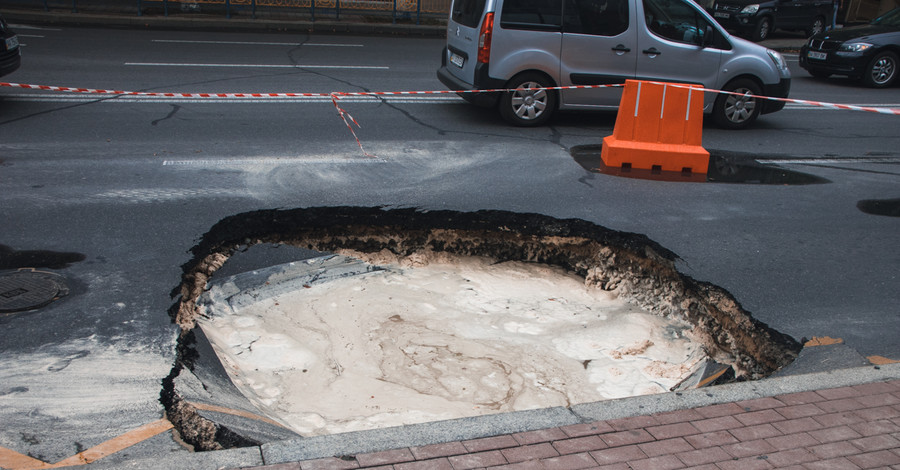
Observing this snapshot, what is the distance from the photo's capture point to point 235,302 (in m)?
5.33

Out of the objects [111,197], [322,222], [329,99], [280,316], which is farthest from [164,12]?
[280,316]

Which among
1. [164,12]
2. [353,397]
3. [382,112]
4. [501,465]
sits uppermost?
[164,12]

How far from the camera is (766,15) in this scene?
69.2 ft

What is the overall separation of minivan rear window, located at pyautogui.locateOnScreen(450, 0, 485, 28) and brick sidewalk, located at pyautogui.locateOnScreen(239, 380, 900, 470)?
750 cm

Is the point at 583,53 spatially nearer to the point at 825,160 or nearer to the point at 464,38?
the point at 464,38

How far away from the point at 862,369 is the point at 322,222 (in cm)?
444

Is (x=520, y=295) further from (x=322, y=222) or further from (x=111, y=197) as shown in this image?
(x=111, y=197)

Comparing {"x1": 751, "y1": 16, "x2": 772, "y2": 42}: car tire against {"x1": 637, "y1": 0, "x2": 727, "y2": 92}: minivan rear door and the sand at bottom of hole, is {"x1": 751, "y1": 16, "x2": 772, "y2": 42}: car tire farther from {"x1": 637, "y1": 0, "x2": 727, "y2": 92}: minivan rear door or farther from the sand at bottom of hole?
the sand at bottom of hole

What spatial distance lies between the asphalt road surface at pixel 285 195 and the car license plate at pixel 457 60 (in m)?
0.78

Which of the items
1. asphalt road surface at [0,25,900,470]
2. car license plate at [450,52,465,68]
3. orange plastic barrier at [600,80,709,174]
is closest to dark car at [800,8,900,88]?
asphalt road surface at [0,25,900,470]

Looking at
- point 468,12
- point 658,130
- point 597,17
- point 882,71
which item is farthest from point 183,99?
point 882,71

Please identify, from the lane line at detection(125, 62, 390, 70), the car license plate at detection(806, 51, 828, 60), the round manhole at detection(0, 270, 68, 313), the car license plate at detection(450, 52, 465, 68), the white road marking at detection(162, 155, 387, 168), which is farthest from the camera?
the car license plate at detection(806, 51, 828, 60)

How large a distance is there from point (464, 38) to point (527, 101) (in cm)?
137

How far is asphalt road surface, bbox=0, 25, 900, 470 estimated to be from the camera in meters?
4.19
